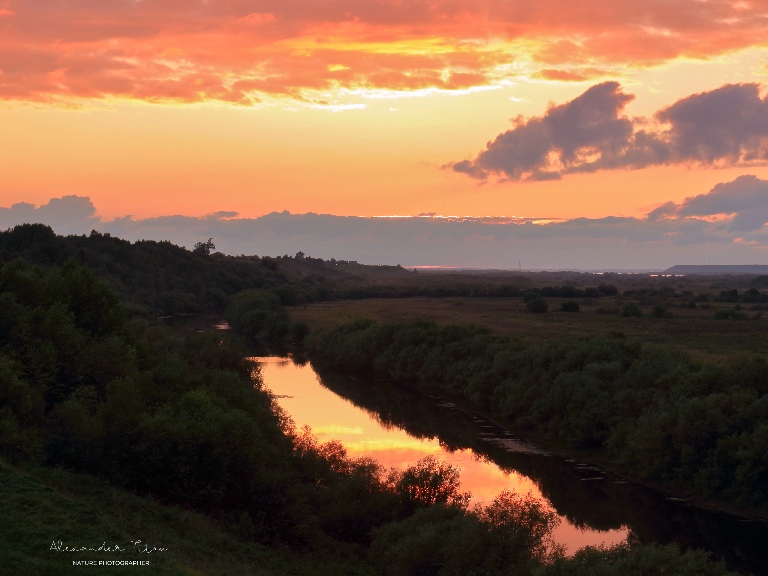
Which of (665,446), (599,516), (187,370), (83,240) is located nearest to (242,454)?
(187,370)

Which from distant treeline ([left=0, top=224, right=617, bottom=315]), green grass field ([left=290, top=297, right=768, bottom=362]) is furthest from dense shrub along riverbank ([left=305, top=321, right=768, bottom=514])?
distant treeline ([left=0, top=224, right=617, bottom=315])

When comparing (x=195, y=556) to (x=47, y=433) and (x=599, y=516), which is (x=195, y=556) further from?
(x=599, y=516)

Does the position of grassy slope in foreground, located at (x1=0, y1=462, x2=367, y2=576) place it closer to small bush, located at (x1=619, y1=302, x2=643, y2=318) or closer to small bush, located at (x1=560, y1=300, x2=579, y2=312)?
small bush, located at (x1=619, y1=302, x2=643, y2=318)

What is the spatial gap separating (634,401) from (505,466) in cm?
605

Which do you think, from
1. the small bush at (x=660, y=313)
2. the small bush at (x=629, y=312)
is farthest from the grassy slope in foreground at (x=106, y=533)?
the small bush at (x=629, y=312)

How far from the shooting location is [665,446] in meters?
27.9

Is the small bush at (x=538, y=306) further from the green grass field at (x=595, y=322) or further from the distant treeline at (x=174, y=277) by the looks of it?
the distant treeline at (x=174, y=277)

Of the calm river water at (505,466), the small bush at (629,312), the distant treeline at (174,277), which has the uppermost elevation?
the distant treeline at (174,277)

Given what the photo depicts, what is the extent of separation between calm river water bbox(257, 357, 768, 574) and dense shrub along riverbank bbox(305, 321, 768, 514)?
3.74 ft

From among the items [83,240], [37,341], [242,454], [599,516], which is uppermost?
[83,240]

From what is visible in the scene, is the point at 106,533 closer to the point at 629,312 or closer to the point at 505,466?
the point at 505,466

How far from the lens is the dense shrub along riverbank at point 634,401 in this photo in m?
26.0

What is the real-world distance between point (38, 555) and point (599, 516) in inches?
707

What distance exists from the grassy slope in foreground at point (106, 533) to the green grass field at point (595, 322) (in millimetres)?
28975
